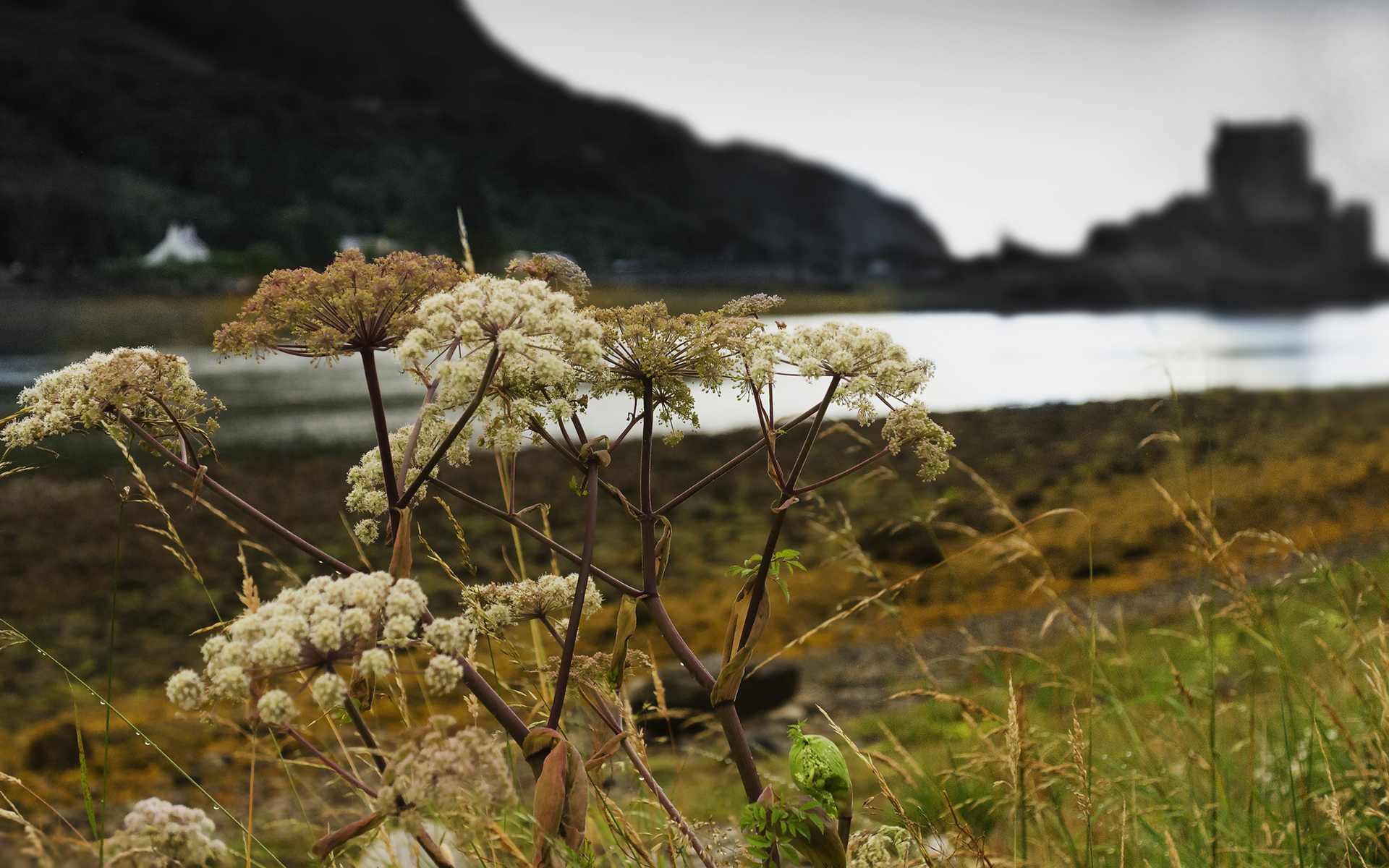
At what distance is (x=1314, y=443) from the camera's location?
11.7 metres

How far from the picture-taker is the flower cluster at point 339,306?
3.12 ft

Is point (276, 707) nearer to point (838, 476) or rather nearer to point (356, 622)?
point (356, 622)

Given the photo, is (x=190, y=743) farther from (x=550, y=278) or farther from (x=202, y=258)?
(x=202, y=258)

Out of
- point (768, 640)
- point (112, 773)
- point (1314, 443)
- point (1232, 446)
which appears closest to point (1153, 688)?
point (768, 640)

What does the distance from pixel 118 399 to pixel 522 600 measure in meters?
0.53

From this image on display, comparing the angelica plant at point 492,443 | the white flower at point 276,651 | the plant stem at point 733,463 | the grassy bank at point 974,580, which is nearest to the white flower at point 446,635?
the angelica plant at point 492,443

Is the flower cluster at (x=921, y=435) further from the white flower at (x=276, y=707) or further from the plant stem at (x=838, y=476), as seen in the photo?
the white flower at (x=276, y=707)

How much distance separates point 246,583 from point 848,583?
7.54 m

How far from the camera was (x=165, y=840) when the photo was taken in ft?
2.26

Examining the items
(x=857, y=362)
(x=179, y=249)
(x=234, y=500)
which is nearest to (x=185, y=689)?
(x=234, y=500)

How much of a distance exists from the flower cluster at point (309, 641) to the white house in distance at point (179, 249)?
14632 millimetres

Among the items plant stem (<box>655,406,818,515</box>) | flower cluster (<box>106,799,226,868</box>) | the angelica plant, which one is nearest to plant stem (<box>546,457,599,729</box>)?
the angelica plant

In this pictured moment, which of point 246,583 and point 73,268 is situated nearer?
point 246,583

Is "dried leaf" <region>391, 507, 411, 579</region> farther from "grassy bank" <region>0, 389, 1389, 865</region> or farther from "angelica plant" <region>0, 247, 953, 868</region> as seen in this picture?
"grassy bank" <region>0, 389, 1389, 865</region>
